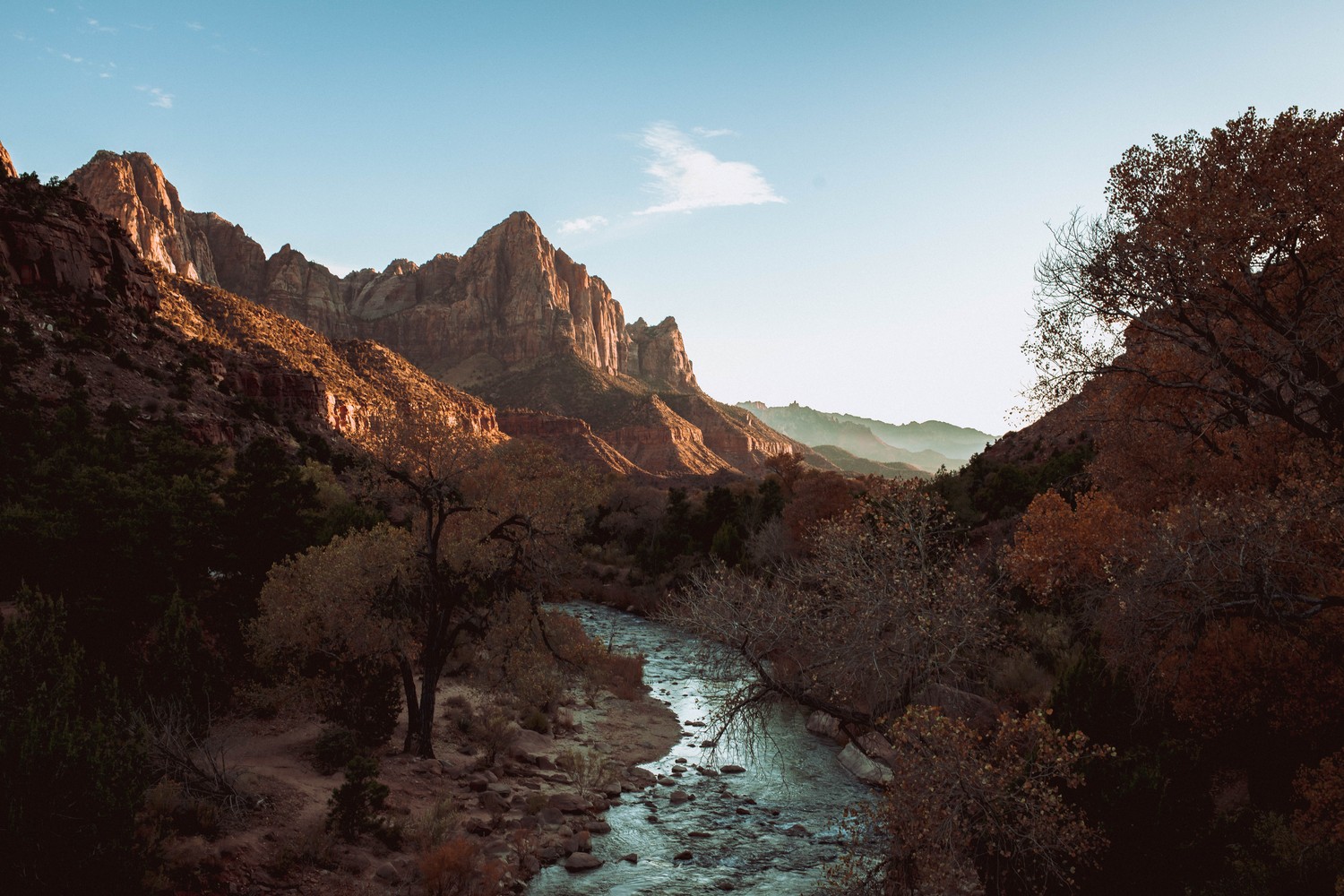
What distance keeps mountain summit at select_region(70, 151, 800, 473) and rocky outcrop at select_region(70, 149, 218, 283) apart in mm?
262

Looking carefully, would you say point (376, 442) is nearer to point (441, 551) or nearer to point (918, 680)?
point (441, 551)

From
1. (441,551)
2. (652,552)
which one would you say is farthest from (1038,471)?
(441,551)

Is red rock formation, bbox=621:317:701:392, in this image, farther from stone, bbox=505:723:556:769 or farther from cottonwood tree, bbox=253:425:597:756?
cottonwood tree, bbox=253:425:597:756

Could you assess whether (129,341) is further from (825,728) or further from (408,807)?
(825,728)

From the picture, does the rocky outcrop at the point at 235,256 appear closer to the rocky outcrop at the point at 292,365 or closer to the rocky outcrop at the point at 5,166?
the rocky outcrop at the point at 292,365

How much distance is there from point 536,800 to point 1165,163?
1652 centimetres

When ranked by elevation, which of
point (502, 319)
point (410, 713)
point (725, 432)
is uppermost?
point (502, 319)

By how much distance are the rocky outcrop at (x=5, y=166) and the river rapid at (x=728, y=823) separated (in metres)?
52.0

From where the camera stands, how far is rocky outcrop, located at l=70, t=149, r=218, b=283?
325ft

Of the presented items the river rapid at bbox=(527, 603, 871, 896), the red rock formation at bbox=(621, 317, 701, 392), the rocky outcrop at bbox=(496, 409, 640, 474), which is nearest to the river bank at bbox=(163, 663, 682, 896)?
the river rapid at bbox=(527, 603, 871, 896)

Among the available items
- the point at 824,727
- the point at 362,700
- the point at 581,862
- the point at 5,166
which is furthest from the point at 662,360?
the point at 581,862

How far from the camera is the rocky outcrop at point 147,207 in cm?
9906

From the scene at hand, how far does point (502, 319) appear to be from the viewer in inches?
6422

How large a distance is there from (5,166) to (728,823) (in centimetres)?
5930
